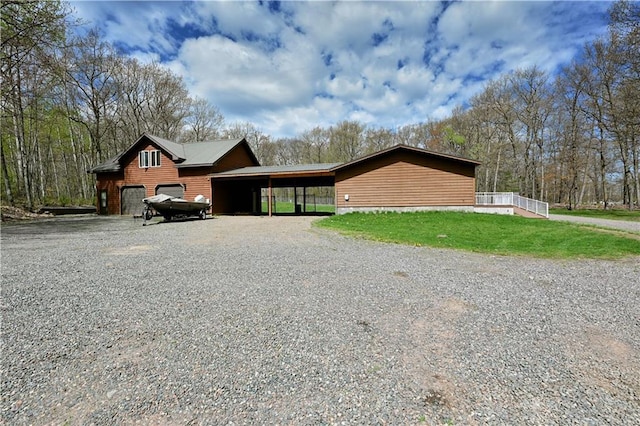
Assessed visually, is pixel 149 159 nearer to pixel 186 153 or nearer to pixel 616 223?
pixel 186 153

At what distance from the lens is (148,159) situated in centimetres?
1998

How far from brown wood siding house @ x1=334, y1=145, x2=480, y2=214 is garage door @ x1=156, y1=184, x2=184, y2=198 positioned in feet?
35.5

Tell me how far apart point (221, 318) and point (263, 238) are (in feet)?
19.4

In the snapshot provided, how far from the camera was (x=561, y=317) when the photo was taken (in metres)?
3.34

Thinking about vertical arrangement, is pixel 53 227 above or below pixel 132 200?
below

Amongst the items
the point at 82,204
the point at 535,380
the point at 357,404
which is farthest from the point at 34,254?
the point at 82,204

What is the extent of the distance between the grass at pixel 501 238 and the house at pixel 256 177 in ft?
8.86

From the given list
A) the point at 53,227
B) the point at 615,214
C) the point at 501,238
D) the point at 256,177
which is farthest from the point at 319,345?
the point at 615,214

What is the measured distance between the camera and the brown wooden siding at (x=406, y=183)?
15805 millimetres

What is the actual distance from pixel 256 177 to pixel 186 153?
7138 mm

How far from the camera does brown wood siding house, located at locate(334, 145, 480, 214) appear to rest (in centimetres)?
1579

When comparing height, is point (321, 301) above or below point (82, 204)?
below

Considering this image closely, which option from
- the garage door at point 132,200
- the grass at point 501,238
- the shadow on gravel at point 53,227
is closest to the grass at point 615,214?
the grass at point 501,238

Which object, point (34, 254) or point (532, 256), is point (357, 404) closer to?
point (532, 256)
